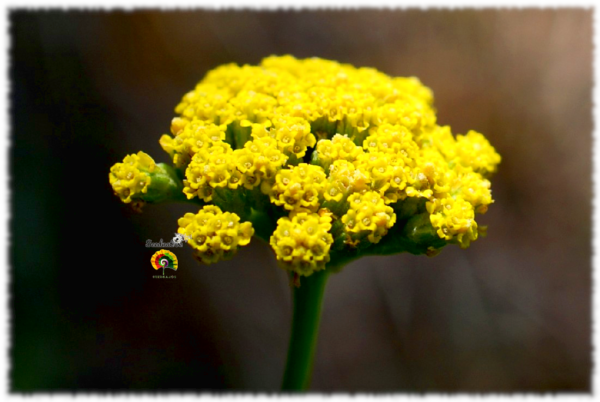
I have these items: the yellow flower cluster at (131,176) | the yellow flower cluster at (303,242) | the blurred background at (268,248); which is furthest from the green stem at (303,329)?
the blurred background at (268,248)

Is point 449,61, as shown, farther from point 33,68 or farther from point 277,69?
point 33,68

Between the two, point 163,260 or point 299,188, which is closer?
point 299,188

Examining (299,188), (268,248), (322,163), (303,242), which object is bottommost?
(268,248)

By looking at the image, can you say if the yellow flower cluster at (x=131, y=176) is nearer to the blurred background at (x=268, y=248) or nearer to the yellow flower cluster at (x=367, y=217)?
the yellow flower cluster at (x=367, y=217)

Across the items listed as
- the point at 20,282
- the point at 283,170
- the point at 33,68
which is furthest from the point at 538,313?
the point at 33,68

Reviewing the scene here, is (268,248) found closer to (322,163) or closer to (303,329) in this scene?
(303,329)

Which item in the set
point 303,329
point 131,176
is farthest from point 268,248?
point 131,176
